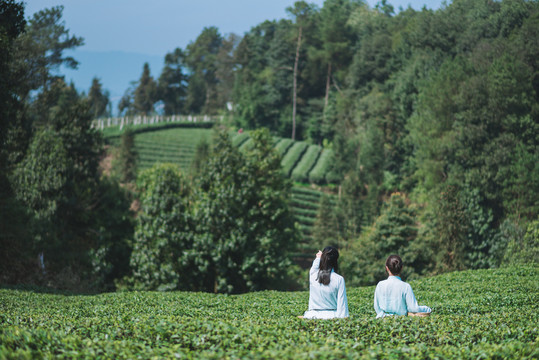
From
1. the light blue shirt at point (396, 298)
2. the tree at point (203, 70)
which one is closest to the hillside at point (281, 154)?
the tree at point (203, 70)

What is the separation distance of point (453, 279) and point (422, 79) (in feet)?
111

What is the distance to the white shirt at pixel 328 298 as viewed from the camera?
720 centimetres

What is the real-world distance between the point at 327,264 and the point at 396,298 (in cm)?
119

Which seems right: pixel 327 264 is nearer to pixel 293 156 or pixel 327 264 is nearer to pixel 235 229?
pixel 235 229

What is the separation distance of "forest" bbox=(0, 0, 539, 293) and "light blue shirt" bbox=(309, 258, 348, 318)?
53.8 ft

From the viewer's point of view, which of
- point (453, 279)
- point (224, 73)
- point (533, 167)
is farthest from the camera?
point (224, 73)

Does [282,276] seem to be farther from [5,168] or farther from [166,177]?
[5,168]

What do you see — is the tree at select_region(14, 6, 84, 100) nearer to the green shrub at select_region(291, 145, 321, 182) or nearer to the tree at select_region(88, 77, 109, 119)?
the green shrub at select_region(291, 145, 321, 182)

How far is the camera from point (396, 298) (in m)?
7.44

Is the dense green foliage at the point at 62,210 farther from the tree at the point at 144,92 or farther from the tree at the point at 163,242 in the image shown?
the tree at the point at 144,92

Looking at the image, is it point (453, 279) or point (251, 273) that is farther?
point (251, 273)

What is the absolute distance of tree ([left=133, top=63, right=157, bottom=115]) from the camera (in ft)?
301

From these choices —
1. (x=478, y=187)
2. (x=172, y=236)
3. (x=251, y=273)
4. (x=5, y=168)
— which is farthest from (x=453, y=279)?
(x=5, y=168)

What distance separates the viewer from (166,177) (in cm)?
3012
